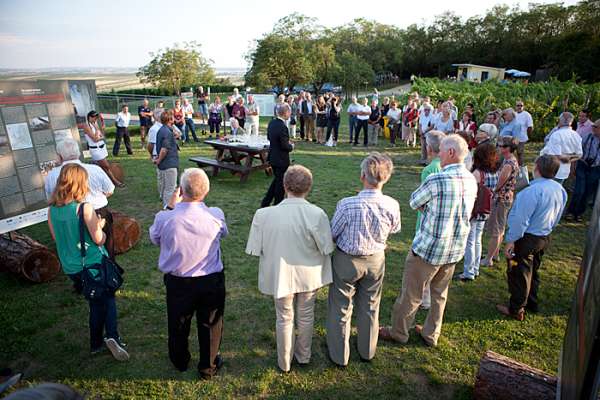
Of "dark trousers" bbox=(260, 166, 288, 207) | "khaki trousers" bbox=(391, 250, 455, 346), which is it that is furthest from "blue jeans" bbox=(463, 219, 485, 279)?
"dark trousers" bbox=(260, 166, 288, 207)

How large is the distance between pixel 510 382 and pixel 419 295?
3.16ft

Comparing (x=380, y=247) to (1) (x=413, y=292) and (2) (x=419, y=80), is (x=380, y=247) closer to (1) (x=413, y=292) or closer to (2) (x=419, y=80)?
(1) (x=413, y=292)

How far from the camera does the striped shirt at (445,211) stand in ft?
10.5

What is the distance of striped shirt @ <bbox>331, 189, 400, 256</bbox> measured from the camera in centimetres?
304

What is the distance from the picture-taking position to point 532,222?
152 inches

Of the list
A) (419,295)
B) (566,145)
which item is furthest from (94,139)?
(566,145)

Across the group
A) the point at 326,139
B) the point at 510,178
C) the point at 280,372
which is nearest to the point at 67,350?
the point at 280,372

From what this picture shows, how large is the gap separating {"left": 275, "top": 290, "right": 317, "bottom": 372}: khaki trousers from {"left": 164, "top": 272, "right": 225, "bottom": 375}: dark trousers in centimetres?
53

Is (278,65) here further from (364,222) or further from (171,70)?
(364,222)

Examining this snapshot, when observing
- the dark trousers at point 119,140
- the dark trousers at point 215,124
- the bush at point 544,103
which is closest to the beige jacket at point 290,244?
the dark trousers at point 119,140

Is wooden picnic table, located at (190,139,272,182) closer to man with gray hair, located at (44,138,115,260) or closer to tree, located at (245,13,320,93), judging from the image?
man with gray hair, located at (44,138,115,260)

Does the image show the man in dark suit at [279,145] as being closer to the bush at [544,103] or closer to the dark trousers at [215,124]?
the dark trousers at [215,124]

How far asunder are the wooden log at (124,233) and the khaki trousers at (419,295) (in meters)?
4.16

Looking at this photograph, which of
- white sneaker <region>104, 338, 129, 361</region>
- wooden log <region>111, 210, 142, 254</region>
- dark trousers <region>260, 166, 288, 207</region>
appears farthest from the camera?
dark trousers <region>260, 166, 288, 207</region>
